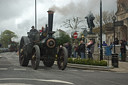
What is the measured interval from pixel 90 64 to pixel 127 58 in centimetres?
547

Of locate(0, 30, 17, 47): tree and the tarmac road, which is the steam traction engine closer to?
the tarmac road

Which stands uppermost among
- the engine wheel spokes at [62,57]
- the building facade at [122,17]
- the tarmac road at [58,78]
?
the building facade at [122,17]

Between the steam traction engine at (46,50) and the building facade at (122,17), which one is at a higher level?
the building facade at (122,17)

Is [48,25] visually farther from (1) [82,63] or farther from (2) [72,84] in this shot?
(2) [72,84]

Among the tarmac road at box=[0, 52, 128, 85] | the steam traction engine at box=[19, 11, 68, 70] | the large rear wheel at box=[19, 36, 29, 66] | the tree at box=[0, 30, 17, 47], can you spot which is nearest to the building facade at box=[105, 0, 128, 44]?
the large rear wheel at box=[19, 36, 29, 66]

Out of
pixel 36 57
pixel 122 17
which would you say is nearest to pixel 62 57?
pixel 36 57

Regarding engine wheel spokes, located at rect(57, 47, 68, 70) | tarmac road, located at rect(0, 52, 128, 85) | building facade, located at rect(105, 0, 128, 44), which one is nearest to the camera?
tarmac road, located at rect(0, 52, 128, 85)

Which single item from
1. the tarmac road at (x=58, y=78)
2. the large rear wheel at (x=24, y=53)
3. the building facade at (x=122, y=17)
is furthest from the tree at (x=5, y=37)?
the tarmac road at (x=58, y=78)

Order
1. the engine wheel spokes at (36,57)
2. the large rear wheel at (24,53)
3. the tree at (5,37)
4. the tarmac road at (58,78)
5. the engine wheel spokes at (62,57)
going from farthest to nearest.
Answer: the tree at (5,37), the large rear wheel at (24,53), the engine wheel spokes at (62,57), the engine wheel spokes at (36,57), the tarmac road at (58,78)

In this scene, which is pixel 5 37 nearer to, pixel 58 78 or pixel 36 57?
pixel 36 57

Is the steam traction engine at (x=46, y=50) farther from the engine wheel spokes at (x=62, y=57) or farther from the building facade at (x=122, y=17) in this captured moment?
the building facade at (x=122, y=17)

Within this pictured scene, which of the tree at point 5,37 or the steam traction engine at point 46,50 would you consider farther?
the tree at point 5,37

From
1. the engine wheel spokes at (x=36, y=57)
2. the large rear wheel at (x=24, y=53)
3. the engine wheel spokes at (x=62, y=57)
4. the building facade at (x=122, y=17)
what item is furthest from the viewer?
the building facade at (x=122, y=17)

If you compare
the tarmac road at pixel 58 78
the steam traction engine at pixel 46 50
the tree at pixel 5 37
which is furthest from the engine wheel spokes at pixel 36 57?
the tree at pixel 5 37
